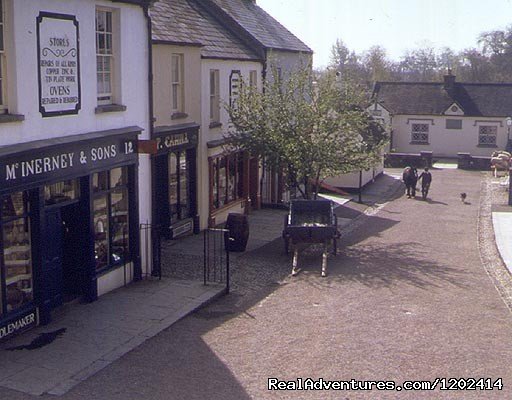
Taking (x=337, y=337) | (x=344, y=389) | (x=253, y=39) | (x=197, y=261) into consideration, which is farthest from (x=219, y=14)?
(x=344, y=389)

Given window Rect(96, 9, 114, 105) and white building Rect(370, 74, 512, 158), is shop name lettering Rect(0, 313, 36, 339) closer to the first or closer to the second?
window Rect(96, 9, 114, 105)

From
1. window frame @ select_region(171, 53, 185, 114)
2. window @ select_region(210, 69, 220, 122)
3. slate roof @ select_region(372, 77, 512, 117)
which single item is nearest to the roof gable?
slate roof @ select_region(372, 77, 512, 117)

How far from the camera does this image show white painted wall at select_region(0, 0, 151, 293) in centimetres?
1166

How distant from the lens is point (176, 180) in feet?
70.0

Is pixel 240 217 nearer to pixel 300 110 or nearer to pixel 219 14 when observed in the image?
pixel 300 110

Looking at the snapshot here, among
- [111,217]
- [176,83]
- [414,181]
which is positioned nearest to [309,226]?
[176,83]

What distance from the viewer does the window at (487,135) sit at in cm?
5316

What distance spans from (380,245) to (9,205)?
41.3 ft

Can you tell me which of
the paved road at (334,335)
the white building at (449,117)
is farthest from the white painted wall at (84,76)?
the white building at (449,117)

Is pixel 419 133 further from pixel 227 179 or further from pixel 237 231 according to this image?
pixel 237 231

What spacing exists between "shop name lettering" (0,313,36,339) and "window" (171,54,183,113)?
32.1 ft

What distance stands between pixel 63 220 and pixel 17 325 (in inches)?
100

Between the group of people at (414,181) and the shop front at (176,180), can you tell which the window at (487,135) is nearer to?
the group of people at (414,181)

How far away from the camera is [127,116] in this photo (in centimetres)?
1511
